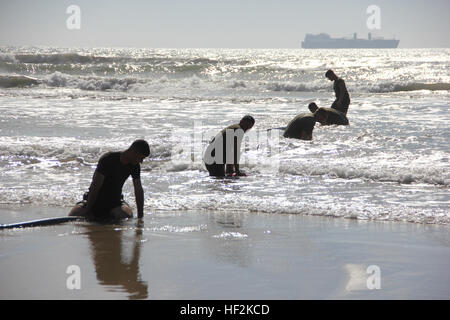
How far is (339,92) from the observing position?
13.8m

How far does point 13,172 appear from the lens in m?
9.64

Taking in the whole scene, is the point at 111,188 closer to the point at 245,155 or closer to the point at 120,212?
the point at 120,212

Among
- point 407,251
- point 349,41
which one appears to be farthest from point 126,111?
point 349,41

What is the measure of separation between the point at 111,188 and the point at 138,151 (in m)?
0.63

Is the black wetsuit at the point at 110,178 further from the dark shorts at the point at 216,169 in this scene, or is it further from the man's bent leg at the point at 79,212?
the dark shorts at the point at 216,169

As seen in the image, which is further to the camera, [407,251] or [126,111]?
[126,111]

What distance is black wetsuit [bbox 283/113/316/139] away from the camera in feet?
39.6

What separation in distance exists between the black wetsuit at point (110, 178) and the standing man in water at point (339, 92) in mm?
7859

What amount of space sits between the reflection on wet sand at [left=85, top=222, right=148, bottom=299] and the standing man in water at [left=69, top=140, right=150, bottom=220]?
249mm

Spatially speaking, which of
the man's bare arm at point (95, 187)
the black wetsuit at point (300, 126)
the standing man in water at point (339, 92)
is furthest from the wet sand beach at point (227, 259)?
the standing man in water at point (339, 92)

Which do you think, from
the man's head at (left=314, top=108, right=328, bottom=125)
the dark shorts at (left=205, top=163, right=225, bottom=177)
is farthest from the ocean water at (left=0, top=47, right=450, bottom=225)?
the man's head at (left=314, top=108, right=328, bottom=125)

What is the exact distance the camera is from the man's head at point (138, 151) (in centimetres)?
597

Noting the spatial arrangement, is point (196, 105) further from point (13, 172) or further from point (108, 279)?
point (108, 279)

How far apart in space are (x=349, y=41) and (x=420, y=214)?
169 meters
